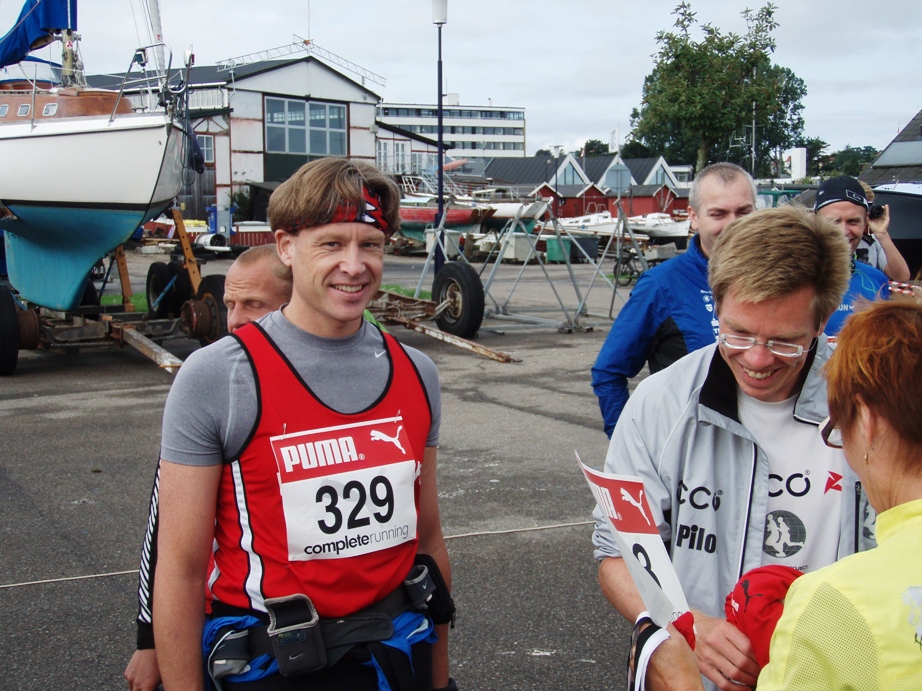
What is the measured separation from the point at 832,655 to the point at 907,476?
33 centimetres

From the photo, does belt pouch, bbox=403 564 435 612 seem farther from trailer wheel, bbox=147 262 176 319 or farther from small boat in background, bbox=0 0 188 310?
trailer wheel, bbox=147 262 176 319

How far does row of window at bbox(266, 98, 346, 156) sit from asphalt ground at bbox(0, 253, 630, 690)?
3040 centimetres

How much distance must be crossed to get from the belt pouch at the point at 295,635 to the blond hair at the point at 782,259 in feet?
3.91

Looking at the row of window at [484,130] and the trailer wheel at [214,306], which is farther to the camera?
the row of window at [484,130]

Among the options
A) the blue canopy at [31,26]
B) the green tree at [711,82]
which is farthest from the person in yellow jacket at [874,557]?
the green tree at [711,82]

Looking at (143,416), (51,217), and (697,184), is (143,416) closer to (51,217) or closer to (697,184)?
(51,217)

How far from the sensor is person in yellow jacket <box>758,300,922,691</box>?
123cm

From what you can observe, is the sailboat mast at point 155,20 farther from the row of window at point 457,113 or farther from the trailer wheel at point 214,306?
the row of window at point 457,113

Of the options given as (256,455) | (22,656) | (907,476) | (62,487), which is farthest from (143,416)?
(907,476)

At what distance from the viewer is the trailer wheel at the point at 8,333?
9859 millimetres

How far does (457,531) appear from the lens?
5383mm

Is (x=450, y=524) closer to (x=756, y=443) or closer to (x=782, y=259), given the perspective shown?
(x=756, y=443)

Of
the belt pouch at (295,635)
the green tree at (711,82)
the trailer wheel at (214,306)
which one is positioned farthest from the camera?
the green tree at (711,82)

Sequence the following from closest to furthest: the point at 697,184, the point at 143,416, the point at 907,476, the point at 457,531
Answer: the point at 907,476 < the point at 697,184 < the point at 457,531 < the point at 143,416
